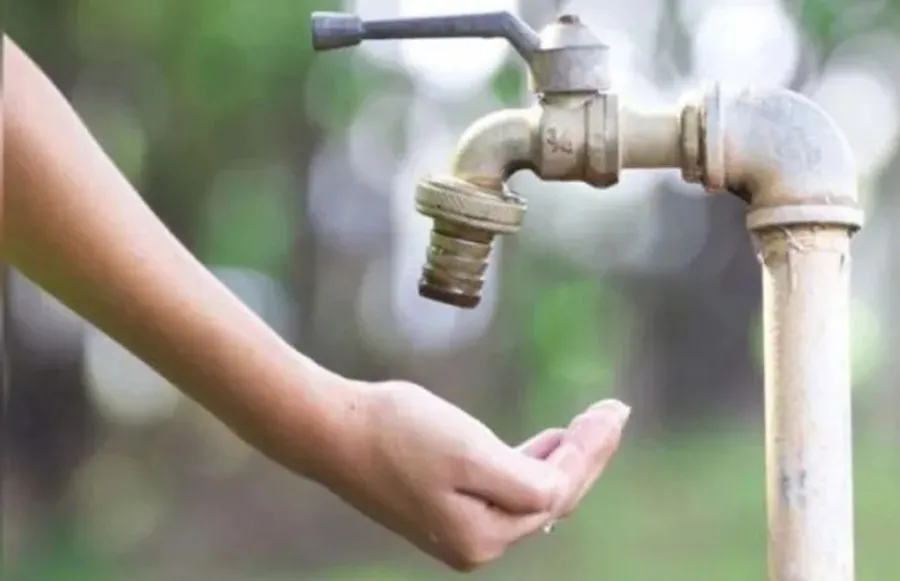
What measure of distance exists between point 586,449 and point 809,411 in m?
0.12

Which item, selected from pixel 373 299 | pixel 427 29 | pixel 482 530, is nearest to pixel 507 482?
pixel 482 530

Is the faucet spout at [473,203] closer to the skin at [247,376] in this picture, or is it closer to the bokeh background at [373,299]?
the skin at [247,376]

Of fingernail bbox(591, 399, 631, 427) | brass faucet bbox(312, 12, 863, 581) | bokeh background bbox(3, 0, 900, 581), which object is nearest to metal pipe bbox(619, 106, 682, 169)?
brass faucet bbox(312, 12, 863, 581)

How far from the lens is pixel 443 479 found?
1.85 ft

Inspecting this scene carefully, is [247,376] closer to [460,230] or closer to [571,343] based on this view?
[460,230]

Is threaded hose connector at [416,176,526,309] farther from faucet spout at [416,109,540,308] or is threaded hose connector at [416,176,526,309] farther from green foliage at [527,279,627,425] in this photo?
green foliage at [527,279,627,425]

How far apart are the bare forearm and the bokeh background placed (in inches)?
44.8

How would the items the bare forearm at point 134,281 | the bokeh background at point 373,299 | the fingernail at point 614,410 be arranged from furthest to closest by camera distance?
the bokeh background at point 373,299 < the fingernail at point 614,410 < the bare forearm at point 134,281

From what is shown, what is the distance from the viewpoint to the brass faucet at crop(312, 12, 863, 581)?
621mm

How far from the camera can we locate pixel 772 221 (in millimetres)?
634

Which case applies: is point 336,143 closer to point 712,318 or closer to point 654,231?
point 654,231

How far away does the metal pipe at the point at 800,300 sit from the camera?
2.03 feet

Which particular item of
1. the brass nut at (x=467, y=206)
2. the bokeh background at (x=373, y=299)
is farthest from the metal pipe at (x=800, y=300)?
the bokeh background at (x=373, y=299)

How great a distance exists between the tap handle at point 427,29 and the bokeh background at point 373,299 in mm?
1030
